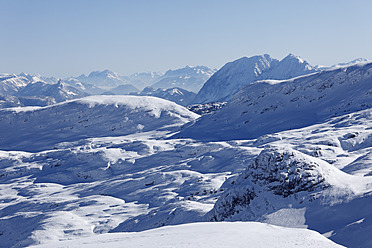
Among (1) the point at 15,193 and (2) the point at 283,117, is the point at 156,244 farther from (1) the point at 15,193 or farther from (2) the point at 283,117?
(2) the point at 283,117

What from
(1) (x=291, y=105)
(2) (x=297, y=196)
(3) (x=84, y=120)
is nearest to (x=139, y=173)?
(2) (x=297, y=196)

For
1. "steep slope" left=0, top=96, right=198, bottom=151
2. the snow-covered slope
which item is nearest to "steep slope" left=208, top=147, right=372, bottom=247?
the snow-covered slope

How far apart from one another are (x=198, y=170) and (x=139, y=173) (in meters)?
12.5

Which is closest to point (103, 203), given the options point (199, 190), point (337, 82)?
point (199, 190)

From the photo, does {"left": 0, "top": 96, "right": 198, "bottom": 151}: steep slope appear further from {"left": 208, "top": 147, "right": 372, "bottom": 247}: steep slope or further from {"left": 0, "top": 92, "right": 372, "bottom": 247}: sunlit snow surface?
{"left": 208, "top": 147, "right": 372, "bottom": 247}: steep slope

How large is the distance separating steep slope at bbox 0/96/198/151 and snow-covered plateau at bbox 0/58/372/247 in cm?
66

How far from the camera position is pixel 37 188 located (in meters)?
69.8

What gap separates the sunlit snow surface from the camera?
2244 cm

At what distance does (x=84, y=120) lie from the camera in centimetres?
12238

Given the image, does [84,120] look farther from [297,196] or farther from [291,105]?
[297,196]

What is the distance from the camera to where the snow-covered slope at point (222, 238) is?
631 inches

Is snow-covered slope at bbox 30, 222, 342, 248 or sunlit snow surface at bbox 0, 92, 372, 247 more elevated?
snow-covered slope at bbox 30, 222, 342, 248

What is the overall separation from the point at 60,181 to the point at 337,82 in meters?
85.7

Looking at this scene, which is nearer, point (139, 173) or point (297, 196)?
point (297, 196)
